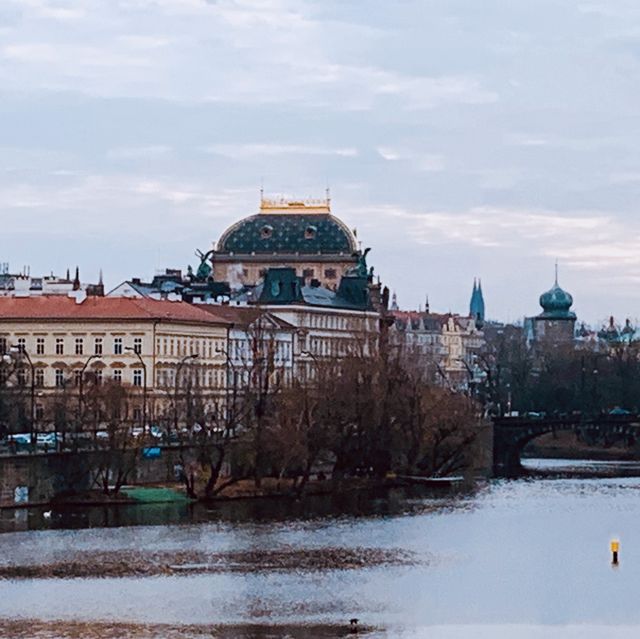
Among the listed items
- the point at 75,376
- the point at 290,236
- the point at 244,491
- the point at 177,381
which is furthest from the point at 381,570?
the point at 290,236

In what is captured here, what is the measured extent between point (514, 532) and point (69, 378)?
41184mm

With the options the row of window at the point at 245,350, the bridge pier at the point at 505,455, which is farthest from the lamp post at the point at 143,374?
the bridge pier at the point at 505,455

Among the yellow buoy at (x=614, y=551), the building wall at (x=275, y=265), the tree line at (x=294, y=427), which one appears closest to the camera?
→ the yellow buoy at (x=614, y=551)

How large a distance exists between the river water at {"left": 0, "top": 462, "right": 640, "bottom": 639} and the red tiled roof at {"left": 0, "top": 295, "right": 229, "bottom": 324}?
27.9m

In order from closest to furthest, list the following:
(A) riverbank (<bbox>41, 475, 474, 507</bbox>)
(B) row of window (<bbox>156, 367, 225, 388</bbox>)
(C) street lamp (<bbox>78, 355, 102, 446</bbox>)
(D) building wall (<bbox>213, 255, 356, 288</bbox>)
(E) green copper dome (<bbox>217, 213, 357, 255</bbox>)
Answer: (A) riverbank (<bbox>41, 475, 474, 507</bbox>) → (C) street lamp (<bbox>78, 355, 102, 446</bbox>) → (B) row of window (<bbox>156, 367, 225, 388</bbox>) → (D) building wall (<bbox>213, 255, 356, 288</bbox>) → (E) green copper dome (<bbox>217, 213, 357, 255</bbox>)

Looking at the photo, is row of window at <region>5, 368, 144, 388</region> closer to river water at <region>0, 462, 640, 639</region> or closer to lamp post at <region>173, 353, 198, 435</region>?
lamp post at <region>173, 353, 198, 435</region>

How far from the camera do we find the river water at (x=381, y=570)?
60969 millimetres

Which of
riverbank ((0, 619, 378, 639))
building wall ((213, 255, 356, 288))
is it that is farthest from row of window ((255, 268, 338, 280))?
riverbank ((0, 619, 378, 639))

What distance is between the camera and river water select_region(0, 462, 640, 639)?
6097 centimetres

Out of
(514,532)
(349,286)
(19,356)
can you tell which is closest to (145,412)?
(19,356)

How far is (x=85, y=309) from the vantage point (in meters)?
123

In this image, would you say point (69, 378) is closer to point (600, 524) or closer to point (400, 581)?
point (600, 524)

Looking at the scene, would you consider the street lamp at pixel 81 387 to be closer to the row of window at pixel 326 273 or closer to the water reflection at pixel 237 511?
the water reflection at pixel 237 511

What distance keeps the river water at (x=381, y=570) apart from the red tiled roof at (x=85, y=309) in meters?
27.9
